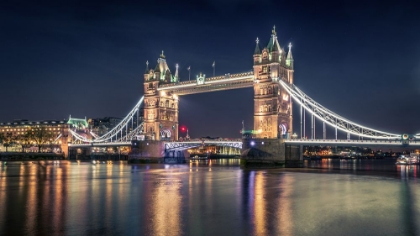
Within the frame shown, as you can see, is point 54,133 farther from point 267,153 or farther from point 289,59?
point 267,153

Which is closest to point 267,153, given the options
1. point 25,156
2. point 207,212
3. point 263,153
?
point 263,153

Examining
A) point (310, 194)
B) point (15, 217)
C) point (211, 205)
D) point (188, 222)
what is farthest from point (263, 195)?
point (15, 217)

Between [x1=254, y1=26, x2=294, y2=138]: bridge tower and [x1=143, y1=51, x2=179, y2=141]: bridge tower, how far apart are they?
76.6ft

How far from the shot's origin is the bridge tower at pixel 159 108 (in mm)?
79750

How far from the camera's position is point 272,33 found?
63.6 meters

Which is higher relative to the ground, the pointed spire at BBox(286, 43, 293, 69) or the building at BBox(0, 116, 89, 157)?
the pointed spire at BBox(286, 43, 293, 69)

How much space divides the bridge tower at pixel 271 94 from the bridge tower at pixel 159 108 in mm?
23350

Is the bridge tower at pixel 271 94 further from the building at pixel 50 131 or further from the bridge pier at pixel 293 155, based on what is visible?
the building at pixel 50 131

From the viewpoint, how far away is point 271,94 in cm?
6109

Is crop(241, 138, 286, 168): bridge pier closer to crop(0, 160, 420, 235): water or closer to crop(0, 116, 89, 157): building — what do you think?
crop(0, 160, 420, 235): water

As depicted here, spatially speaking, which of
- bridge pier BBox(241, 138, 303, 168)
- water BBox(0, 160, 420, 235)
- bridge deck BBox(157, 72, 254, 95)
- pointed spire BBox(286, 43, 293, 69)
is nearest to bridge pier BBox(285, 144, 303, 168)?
bridge pier BBox(241, 138, 303, 168)

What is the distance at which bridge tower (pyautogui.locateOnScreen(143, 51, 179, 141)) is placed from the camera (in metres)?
79.8

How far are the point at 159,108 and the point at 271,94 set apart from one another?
26.1m

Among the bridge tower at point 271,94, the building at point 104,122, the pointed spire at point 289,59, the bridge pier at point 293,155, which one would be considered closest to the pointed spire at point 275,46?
the bridge tower at point 271,94
